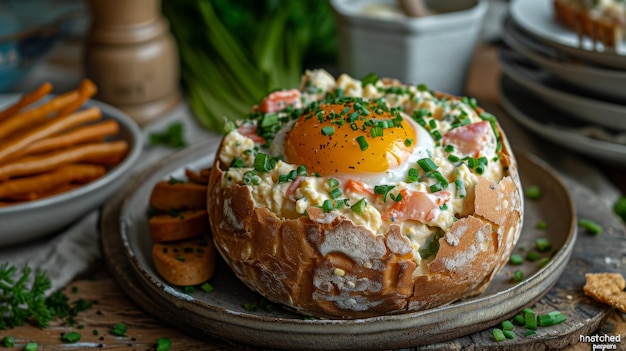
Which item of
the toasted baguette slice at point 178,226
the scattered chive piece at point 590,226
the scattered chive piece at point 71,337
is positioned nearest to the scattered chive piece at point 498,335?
the scattered chive piece at point 590,226

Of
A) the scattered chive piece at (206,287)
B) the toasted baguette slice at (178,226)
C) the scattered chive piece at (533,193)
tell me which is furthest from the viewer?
the scattered chive piece at (533,193)

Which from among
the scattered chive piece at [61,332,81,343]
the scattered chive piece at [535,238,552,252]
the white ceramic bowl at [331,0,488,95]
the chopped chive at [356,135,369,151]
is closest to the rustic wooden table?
the scattered chive piece at [61,332,81,343]

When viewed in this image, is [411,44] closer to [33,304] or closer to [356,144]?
[356,144]

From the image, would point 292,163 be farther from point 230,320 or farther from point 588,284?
point 588,284

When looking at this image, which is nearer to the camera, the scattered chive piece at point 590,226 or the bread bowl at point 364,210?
the bread bowl at point 364,210

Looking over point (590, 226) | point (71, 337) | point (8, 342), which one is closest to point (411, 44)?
point (590, 226)

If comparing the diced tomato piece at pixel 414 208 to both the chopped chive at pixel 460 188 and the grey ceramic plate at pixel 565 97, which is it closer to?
the chopped chive at pixel 460 188

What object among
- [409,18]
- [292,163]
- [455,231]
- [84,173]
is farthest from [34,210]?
[409,18]

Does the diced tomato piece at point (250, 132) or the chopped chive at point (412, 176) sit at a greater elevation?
the chopped chive at point (412, 176)

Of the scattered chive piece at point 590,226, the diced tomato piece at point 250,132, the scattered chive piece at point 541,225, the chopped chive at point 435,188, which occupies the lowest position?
the scattered chive piece at point 541,225
